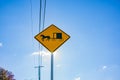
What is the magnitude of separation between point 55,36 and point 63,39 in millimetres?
251

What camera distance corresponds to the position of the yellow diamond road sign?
5.72m

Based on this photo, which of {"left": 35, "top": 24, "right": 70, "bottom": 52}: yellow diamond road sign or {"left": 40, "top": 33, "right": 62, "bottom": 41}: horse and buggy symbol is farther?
{"left": 40, "top": 33, "right": 62, "bottom": 41}: horse and buggy symbol

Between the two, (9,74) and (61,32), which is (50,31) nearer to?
(61,32)

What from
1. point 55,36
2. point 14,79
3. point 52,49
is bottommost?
point 14,79

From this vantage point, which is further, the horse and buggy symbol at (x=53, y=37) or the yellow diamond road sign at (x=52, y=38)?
the horse and buggy symbol at (x=53, y=37)

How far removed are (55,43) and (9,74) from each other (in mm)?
61644

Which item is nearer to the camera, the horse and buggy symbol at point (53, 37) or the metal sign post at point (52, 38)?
the metal sign post at point (52, 38)

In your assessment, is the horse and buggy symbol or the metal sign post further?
the horse and buggy symbol

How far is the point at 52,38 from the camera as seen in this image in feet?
19.0

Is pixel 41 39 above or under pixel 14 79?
above

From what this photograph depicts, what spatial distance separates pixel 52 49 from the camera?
568 centimetres

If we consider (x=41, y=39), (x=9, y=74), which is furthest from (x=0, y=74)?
(x=41, y=39)

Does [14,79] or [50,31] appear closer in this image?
[50,31]

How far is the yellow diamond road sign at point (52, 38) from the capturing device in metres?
5.72
